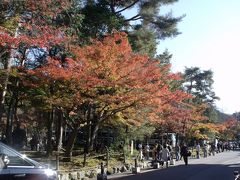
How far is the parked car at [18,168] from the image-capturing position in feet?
22.3

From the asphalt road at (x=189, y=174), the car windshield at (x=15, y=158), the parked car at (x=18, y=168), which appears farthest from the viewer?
the asphalt road at (x=189, y=174)

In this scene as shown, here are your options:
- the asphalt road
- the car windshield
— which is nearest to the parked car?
the car windshield

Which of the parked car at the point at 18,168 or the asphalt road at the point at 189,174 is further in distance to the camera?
the asphalt road at the point at 189,174

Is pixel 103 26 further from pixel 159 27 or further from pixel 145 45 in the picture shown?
pixel 159 27

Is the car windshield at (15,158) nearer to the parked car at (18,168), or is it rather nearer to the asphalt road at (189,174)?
the parked car at (18,168)

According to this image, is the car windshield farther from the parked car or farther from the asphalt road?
the asphalt road

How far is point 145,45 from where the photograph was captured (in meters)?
28.5

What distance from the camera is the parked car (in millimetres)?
6785

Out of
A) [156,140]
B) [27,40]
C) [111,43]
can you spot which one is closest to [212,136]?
[156,140]

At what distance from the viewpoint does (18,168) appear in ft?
22.8

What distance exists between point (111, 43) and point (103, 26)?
610 centimetres

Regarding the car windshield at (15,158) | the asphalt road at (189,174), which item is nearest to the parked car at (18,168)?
the car windshield at (15,158)

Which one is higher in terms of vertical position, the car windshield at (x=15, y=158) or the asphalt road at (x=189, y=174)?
the car windshield at (x=15, y=158)

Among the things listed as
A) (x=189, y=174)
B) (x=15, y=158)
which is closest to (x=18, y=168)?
(x=15, y=158)
